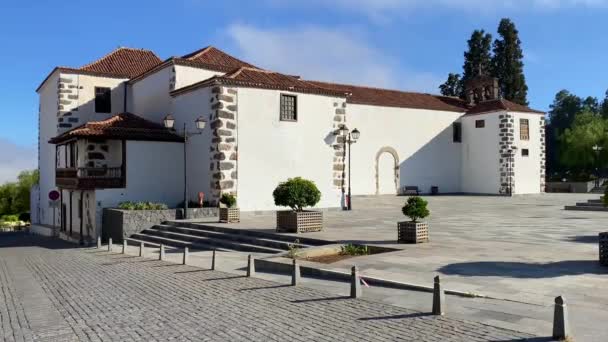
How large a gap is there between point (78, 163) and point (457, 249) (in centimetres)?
1883

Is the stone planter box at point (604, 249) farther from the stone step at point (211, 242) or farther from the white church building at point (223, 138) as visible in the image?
the white church building at point (223, 138)

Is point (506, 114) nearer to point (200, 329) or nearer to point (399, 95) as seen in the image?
→ point (399, 95)

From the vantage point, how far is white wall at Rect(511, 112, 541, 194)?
36844mm

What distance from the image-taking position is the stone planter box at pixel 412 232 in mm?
13039

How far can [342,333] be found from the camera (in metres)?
6.42

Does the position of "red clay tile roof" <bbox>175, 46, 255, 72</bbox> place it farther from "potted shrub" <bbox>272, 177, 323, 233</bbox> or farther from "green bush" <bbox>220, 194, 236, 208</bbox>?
"potted shrub" <bbox>272, 177, 323, 233</bbox>

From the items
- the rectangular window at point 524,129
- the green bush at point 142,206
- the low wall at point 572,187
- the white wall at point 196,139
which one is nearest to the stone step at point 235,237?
the green bush at point 142,206

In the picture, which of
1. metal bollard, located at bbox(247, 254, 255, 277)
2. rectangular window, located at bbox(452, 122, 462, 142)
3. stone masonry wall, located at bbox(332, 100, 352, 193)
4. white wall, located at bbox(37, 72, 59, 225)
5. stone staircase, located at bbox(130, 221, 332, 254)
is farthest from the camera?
rectangular window, located at bbox(452, 122, 462, 142)

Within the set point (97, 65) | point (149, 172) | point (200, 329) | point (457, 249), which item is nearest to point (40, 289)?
point (200, 329)

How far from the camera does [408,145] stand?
36.9 metres

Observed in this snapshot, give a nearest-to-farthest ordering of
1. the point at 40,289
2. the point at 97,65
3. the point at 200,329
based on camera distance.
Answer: the point at 200,329, the point at 40,289, the point at 97,65

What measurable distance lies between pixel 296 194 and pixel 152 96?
48.9ft

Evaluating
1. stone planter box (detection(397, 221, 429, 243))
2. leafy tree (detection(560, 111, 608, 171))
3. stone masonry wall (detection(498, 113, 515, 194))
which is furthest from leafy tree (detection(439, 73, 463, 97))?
stone planter box (detection(397, 221, 429, 243))

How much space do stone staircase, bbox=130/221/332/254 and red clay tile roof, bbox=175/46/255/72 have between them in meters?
8.74
